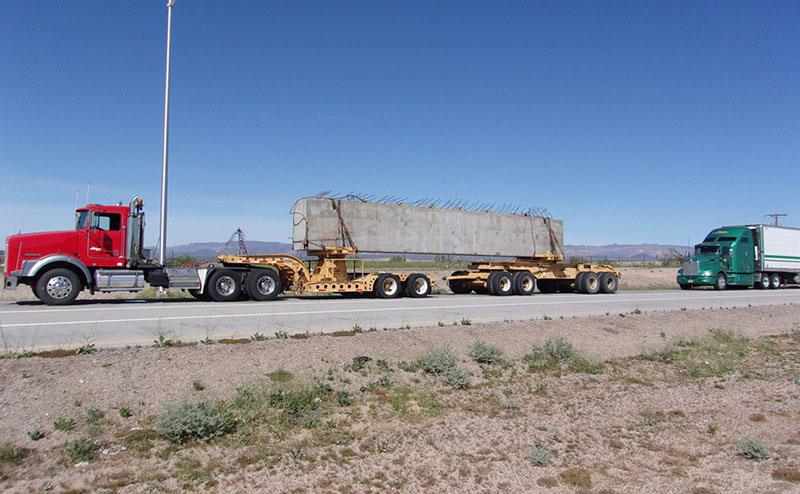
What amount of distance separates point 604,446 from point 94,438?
21.2ft

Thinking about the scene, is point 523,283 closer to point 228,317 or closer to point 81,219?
point 228,317

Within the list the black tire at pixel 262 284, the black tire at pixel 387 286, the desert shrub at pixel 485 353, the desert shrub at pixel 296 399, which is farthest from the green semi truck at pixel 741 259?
the desert shrub at pixel 296 399

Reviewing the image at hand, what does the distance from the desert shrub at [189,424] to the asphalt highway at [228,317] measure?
391 cm

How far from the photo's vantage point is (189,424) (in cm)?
666

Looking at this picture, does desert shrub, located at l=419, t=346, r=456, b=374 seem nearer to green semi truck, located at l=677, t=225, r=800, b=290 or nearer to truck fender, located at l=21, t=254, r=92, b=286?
truck fender, located at l=21, t=254, r=92, b=286

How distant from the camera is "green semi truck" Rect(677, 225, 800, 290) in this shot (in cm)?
3497

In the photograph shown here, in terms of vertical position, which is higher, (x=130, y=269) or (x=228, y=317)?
(x=130, y=269)

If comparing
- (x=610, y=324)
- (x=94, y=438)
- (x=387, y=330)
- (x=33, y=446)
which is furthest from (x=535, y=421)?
(x=610, y=324)

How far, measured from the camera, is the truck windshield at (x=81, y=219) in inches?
689

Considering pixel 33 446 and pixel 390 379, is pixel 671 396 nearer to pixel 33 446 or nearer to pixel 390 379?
pixel 390 379

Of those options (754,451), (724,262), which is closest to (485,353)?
(754,451)

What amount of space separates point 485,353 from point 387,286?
1121 cm

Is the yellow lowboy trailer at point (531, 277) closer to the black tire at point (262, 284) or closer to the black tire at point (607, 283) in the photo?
the black tire at point (607, 283)

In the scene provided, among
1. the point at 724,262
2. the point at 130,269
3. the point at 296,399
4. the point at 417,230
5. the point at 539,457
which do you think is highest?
the point at 417,230
